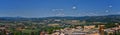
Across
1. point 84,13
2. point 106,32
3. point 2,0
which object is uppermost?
point 2,0

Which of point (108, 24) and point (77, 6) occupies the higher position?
point (77, 6)

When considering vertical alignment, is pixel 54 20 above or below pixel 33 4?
below

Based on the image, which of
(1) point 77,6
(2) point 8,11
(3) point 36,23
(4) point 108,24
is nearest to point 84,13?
(1) point 77,6

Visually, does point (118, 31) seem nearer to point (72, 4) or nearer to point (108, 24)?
point (108, 24)

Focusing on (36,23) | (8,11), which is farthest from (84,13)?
(8,11)

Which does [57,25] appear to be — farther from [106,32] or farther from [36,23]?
[106,32]

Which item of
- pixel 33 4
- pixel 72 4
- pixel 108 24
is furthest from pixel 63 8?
pixel 108 24

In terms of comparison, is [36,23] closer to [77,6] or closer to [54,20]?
[54,20]
